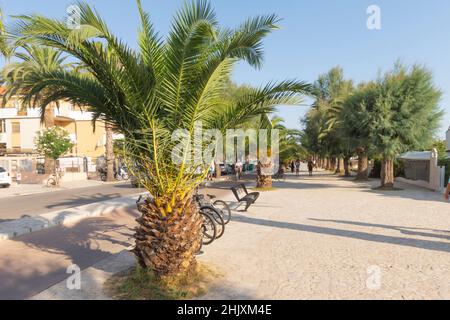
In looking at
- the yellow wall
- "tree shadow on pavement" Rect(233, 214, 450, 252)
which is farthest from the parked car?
the yellow wall

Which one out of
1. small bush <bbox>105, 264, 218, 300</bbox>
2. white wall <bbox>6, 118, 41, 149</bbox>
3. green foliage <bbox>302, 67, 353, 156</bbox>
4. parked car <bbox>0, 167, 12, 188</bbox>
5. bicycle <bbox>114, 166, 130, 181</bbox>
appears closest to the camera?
small bush <bbox>105, 264, 218, 300</bbox>

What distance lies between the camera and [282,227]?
823 centimetres

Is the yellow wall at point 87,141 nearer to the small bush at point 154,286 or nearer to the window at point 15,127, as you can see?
the window at point 15,127

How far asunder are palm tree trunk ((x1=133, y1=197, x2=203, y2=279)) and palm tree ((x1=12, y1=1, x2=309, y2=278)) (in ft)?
0.04

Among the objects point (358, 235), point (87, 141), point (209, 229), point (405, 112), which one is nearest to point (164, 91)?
point (209, 229)

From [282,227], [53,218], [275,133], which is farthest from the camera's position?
[275,133]

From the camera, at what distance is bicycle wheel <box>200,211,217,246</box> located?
260 inches

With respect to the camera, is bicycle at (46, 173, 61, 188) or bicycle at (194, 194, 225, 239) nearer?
bicycle at (194, 194, 225, 239)

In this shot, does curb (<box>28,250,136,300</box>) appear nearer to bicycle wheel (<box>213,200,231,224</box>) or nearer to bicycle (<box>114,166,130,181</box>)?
bicycle wheel (<box>213,200,231,224</box>)

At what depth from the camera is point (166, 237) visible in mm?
4297

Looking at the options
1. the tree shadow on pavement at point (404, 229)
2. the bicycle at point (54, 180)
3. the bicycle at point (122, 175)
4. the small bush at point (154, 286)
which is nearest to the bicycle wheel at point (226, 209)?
the tree shadow on pavement at point (404, 229)
